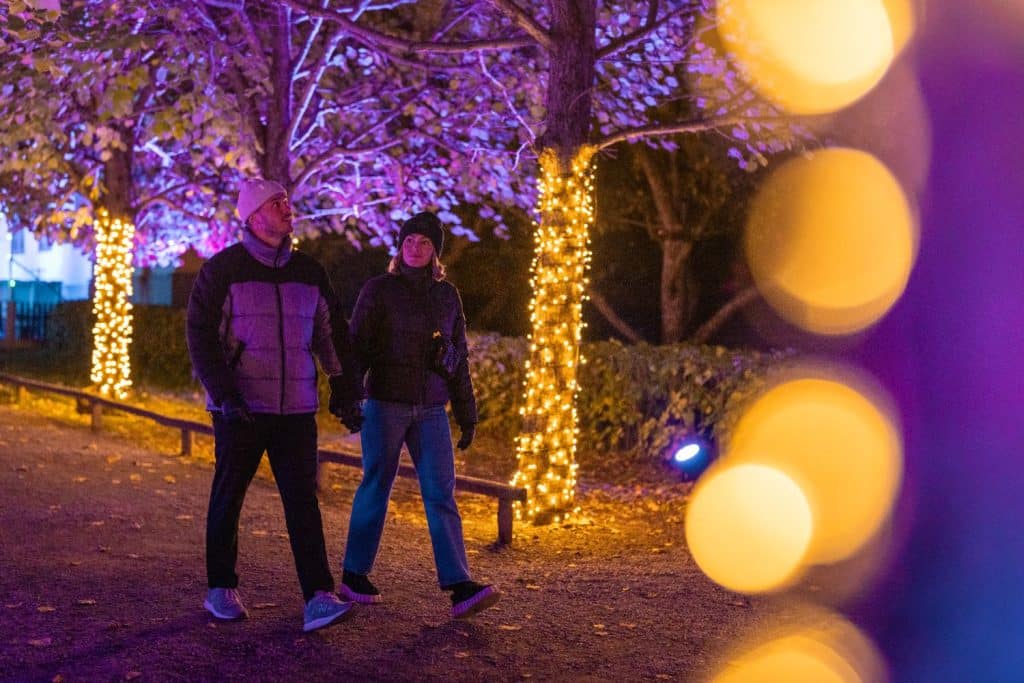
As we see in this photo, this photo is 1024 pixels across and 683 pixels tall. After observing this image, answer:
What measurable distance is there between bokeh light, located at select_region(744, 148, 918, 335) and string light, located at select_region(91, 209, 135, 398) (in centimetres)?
955

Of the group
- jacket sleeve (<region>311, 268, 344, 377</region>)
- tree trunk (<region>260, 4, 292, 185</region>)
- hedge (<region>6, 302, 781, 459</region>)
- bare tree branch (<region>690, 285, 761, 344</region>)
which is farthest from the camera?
bare tree branch (<region>690, 285, 761, 344</region>)

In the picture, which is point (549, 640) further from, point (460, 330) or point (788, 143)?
point (788, 143)

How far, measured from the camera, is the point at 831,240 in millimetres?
16406

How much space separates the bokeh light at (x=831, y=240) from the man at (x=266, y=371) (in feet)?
21.4

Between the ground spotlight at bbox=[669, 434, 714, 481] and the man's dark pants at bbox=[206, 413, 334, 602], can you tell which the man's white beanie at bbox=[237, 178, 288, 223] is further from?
the ground spotlight at bbox=[669, 434, 714, 481]

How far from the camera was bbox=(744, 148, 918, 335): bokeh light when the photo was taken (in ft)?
36.1

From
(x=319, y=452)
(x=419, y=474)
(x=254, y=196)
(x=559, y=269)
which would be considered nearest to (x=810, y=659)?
(x=419, y=474)

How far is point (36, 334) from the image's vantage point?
2872 centimetres

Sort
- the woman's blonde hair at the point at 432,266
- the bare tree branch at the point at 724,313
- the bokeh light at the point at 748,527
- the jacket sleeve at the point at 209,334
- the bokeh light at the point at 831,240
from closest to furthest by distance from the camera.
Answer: the jacket sleeve at the point at 209,334 → the woman's blonde hair at the point at 432,266 → the bokeh light at the point at 748,527 → the bokeh light at the point at 831,240 → the bare tree branch at the point at 724,313

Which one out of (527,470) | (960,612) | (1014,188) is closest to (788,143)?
(1014,188)

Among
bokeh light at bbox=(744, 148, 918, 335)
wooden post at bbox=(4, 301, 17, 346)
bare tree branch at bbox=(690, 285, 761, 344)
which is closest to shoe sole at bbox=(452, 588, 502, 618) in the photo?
bokeh light at bbox=(744, 148, 918, 335)

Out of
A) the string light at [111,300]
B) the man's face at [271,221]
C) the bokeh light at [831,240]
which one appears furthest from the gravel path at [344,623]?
the string light at [111,300]

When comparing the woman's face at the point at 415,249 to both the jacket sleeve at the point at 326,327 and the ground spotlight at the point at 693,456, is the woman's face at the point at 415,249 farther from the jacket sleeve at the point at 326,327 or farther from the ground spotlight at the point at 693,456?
the ground spotlight at the point at 693,456

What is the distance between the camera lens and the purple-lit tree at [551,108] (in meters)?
8.47
